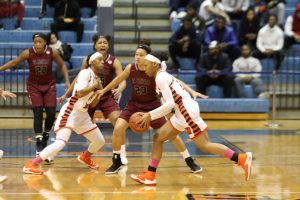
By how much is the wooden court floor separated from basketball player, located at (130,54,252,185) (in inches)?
9.6

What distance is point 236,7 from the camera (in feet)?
65.6

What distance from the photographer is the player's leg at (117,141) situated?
10711 mm

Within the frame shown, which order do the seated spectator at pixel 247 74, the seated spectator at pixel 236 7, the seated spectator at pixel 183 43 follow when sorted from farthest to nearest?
the seated spectator at pixel 236 7, the seated spectator at pixel 183 43, the seated spectator at pixel 247 74

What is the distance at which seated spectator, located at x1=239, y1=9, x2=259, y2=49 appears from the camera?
754 inches

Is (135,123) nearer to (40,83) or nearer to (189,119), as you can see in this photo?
(189,119)

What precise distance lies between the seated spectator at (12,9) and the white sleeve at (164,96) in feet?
33.6

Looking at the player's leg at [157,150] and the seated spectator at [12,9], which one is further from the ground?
the seated spectator at [12,9]

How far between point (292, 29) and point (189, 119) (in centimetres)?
1002

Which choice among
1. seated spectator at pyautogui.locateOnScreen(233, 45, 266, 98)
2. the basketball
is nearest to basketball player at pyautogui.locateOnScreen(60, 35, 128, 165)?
the basketball

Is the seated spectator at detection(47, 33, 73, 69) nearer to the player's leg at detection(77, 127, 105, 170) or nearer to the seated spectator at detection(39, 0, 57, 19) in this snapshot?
the seated spectator at detection(39, 0, 57, 19)

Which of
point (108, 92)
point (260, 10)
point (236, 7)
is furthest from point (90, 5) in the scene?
point (108, 92)

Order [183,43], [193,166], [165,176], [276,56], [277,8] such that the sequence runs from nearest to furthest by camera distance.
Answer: [165,176] → [193,166] → [183,43] → [276,56] → [277,8]

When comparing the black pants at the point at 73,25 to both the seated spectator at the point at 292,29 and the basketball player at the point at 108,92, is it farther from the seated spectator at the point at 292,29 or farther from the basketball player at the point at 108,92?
the basketball player at the point at 108,92

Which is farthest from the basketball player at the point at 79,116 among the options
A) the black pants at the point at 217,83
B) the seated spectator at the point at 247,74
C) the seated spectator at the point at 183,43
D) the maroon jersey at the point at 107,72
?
the seated spectator at the point at 183,43
